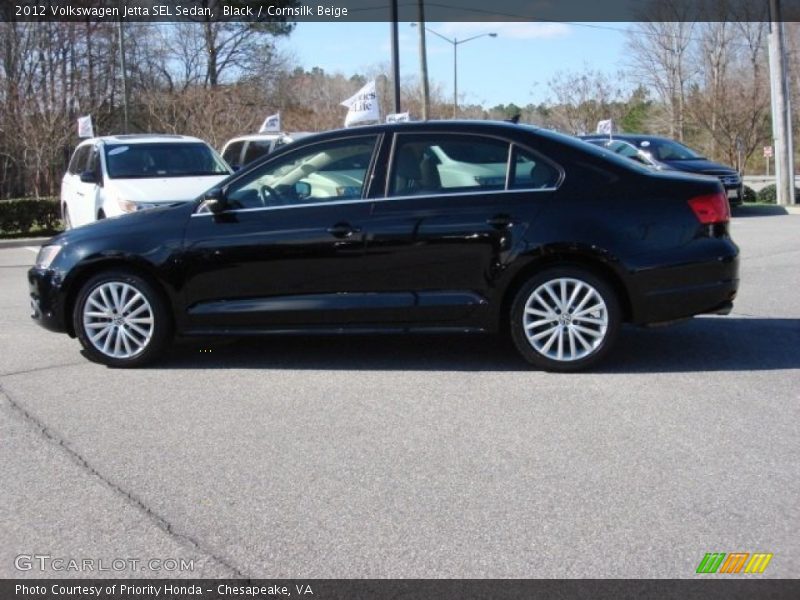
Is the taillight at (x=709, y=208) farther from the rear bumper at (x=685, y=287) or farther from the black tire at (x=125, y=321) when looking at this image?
the black tire at (x=125, y=321)

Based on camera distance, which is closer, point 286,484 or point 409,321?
point 286,484

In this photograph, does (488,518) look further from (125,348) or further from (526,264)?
(125,348)

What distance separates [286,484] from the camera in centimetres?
451

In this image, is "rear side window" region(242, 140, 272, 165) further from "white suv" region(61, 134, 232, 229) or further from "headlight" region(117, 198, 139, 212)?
"headlight" region(117, 198, 139, 212)

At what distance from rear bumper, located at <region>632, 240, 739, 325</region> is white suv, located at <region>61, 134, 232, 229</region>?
758 centimetres

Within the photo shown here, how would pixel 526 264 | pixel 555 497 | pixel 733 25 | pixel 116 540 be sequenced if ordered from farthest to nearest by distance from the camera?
pixel 733 25 < pixel 526 264 < pixel 555 497 < pixel 116 540

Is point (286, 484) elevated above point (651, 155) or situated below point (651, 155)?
below

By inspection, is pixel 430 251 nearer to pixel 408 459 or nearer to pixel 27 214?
pixel 408 459

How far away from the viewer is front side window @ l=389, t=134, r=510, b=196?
21.6ft

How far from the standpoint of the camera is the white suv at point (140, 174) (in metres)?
12.6

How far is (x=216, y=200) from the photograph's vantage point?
6.75 metres

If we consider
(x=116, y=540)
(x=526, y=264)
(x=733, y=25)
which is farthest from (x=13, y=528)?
(x=733, y=25)

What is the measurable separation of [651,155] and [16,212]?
13.5m

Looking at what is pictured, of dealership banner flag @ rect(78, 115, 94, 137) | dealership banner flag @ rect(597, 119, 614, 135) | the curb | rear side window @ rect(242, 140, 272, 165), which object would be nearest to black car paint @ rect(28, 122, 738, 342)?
the curb
